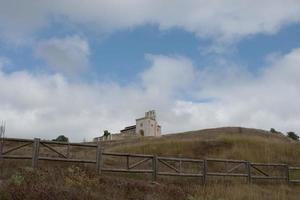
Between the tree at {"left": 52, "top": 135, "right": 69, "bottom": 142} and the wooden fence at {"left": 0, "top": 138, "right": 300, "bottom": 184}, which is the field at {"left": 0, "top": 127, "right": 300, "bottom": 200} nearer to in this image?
the wooden fence at {"left": 0, "top": 138, "right": 300, "bottom": 184}

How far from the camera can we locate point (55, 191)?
1186 centimetres

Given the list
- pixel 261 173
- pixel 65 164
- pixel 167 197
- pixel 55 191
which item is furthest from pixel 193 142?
pixel 55 191

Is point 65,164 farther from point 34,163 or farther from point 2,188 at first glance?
point 2,188

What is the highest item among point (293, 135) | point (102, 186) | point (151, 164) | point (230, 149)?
point (293, 135)

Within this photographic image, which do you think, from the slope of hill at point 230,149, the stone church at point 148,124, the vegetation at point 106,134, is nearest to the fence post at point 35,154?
the slope of hill at point 230,149

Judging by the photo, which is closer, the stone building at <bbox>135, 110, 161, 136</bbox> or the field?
the field

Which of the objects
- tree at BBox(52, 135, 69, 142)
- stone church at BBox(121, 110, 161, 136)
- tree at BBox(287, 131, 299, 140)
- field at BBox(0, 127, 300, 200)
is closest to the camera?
field at BBox(0, 127, 300, 200)

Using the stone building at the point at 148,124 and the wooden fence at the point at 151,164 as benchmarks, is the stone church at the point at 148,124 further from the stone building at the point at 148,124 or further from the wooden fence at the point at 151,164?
the wooden fence at the point at 151,164

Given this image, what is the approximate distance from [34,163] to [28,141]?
972mm

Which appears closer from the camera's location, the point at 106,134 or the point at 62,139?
the point at 62,139

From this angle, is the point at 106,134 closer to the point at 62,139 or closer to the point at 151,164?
the point at 62,139

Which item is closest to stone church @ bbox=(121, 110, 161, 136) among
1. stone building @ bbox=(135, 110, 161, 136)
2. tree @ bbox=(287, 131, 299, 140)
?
stone building @ bbox=(135, 110, 161, 136)

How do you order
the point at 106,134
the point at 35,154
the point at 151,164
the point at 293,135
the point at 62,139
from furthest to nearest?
the point at 106,134 < the point at 293,135 < the point at 62,139 < the point at 151,164 < the point at 35,154

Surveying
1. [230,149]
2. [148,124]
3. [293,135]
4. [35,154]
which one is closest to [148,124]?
[148,124]
